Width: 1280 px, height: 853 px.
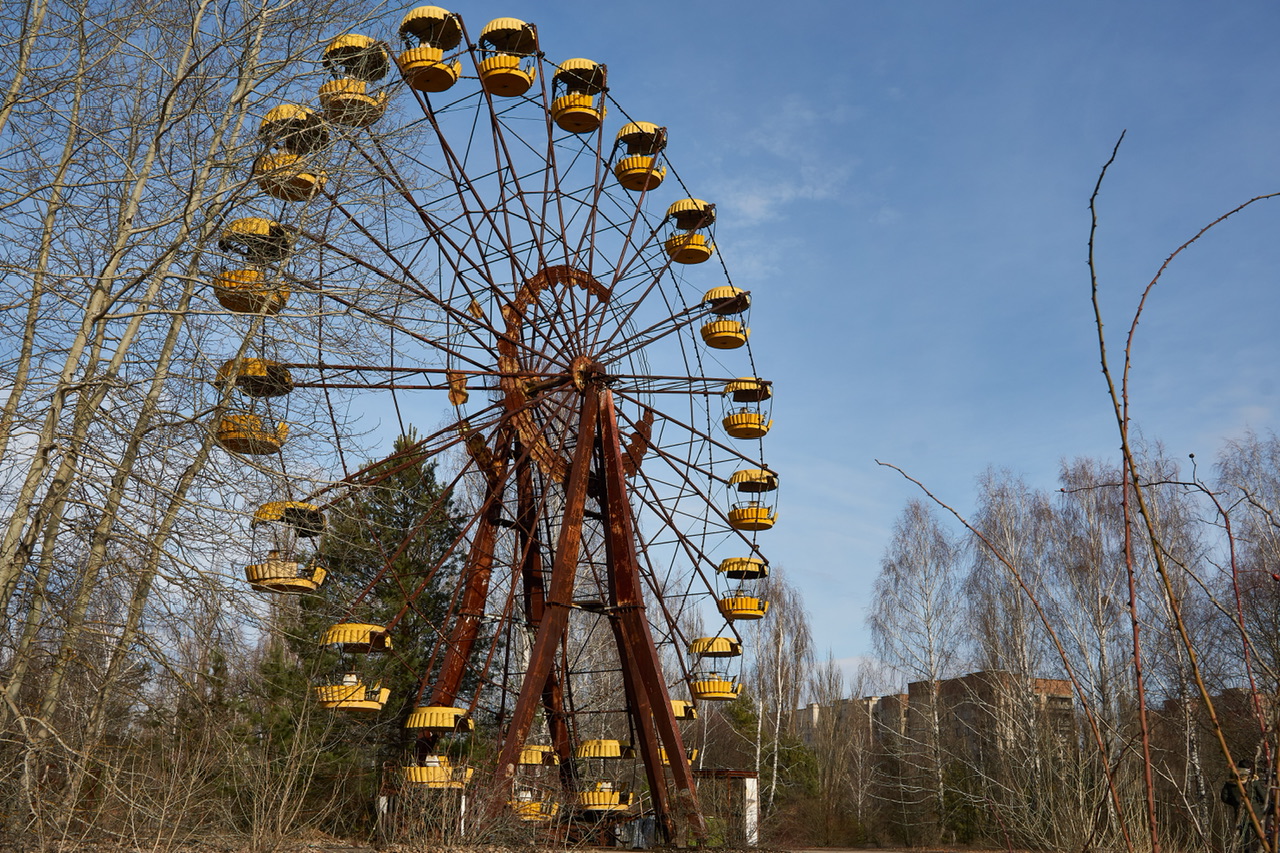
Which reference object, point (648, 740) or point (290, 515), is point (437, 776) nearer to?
point (648, 740)

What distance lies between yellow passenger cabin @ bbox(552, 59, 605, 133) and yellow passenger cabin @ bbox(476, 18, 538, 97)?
2.07ft

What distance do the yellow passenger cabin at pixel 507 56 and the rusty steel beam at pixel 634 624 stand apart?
15.7 ft

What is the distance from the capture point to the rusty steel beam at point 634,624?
1277 cm

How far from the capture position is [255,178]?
696 centimetres

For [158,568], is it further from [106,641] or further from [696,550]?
[696,550]

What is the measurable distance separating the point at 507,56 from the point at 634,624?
838cm

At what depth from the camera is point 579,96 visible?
630 inches

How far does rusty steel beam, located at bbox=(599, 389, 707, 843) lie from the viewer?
12766 mm

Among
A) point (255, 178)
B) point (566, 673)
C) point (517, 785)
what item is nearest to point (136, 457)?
point (255, 178)

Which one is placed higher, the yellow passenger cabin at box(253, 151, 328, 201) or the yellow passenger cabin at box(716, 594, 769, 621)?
the yellow passenger cabin at box(253, 151, 328, 201)

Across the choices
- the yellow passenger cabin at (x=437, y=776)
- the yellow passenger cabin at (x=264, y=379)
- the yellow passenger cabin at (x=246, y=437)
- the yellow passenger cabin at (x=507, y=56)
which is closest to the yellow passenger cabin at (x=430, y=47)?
the yellow passenger cabin at (x=507, y=56)

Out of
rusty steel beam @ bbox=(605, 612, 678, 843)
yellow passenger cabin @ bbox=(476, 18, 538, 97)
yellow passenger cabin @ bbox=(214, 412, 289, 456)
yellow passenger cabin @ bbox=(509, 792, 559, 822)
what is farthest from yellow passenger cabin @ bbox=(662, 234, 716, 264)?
yellow passenger cabin @ bbox=(214, 412, 289, 456)

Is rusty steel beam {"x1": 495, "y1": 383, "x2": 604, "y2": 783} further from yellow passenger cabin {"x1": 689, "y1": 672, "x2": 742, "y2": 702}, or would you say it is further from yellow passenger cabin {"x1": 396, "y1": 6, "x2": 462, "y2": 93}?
yellow passenger cabin {"x1": 396, "y1": 6, "x2": 462, "y2": 93}

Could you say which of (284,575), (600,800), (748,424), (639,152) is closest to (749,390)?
(748,424)
